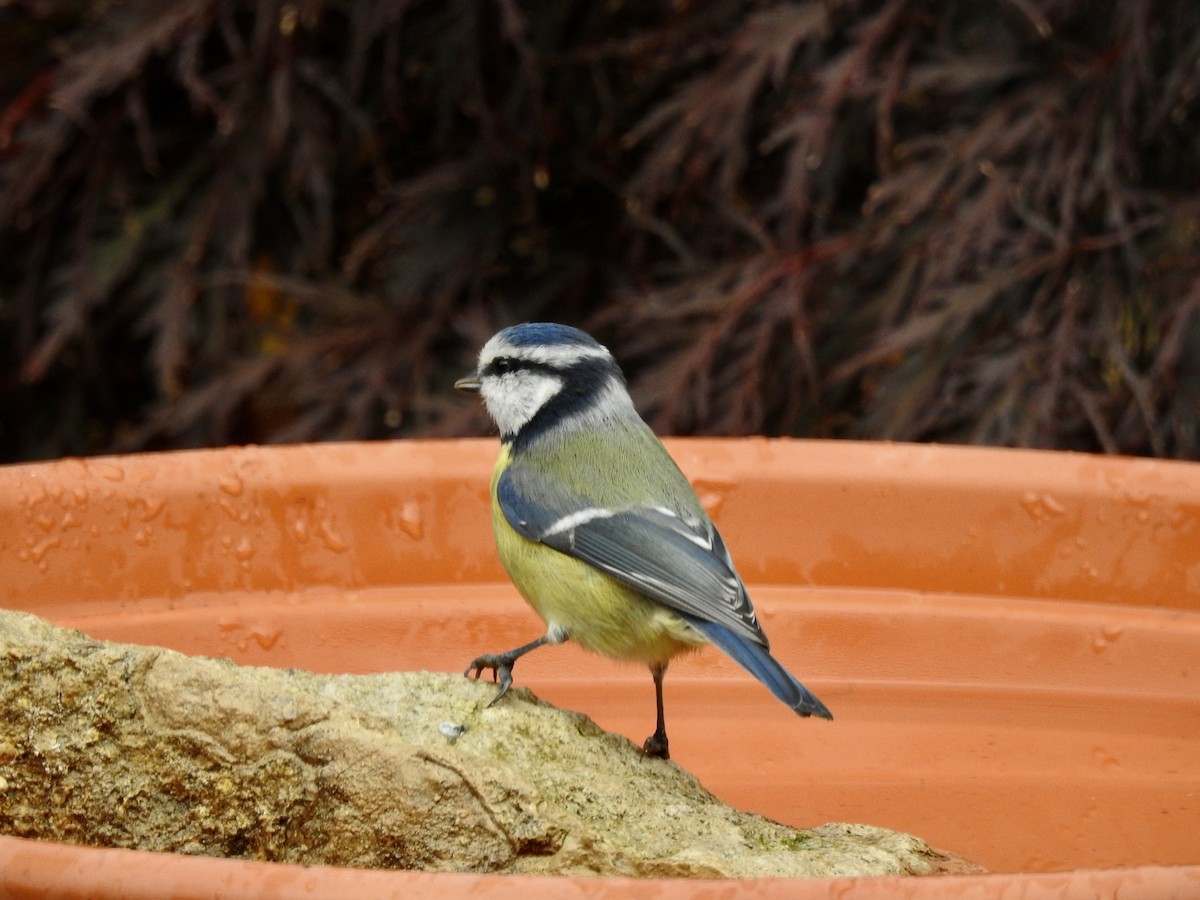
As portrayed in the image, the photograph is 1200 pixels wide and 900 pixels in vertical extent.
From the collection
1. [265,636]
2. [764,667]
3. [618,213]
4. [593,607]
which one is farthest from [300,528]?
[618,213]

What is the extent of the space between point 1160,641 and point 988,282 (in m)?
0.74

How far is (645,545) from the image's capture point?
1.78m

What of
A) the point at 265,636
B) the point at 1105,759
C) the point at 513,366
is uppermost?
the point at 513,366

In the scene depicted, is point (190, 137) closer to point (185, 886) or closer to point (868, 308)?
point (868, 308)

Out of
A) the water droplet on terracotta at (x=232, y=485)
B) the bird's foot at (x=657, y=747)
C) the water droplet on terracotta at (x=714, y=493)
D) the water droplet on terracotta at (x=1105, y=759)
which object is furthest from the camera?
the water droplet on terracotta at (x=714, y=493)

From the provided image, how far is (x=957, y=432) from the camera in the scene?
2.55 metres

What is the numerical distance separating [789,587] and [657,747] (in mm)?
450

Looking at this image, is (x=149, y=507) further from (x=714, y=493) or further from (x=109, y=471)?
(x=714, y=493)

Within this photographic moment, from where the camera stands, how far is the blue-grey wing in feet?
5.61

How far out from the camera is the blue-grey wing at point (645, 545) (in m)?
1.71

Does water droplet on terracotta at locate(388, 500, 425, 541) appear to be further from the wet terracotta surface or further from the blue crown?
the blue crown

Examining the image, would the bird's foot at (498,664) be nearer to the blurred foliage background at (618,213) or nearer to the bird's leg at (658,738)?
the bird's leg at (658,738)

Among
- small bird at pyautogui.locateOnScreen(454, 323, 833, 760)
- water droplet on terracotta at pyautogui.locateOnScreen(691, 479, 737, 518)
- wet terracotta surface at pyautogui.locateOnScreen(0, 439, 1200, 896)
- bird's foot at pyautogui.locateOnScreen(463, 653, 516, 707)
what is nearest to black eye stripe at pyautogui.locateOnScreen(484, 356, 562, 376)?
small bird at pyautogui.locateOnScreen(454, 323, 833, 760)

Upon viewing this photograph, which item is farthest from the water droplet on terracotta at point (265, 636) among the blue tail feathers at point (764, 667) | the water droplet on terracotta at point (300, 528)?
the blue tail feathers at point (764, 667)
